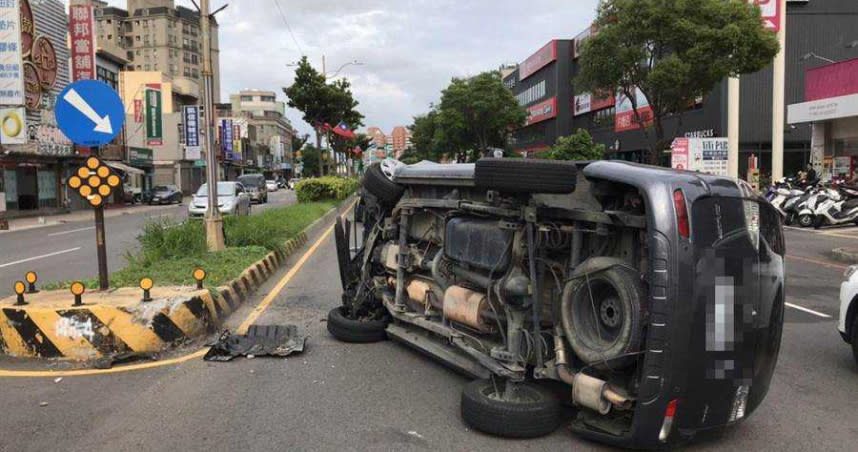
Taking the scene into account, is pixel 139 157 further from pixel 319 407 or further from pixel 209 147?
pixel 319 407

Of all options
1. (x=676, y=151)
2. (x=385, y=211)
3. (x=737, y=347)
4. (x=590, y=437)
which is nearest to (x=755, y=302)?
(x=737, y=347)

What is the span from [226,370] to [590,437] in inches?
127

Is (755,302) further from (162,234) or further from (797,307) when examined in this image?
(162,234)

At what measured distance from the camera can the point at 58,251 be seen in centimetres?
1571

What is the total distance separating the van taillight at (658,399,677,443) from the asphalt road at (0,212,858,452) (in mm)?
560

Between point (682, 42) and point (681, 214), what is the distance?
2369cm

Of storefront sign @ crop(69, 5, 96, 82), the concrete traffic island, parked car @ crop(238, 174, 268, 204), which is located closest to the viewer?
the concrete traffic island

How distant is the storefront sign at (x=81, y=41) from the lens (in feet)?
104

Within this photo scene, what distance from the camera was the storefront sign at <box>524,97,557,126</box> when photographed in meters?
62.9

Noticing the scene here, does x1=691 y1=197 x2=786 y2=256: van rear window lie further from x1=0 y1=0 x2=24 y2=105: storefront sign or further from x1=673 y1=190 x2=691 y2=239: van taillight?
x1=0 y1=0 x2=24 y2=105: storefront sign

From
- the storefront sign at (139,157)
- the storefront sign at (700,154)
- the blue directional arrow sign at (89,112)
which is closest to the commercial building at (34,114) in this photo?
the storefront sign at (139,157)

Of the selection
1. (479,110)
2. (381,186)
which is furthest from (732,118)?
(381,186)

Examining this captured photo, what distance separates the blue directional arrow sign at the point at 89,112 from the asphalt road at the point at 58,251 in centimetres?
374

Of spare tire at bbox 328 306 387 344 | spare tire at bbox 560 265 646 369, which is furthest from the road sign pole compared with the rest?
spare tire at bbox 560 265 646 369
